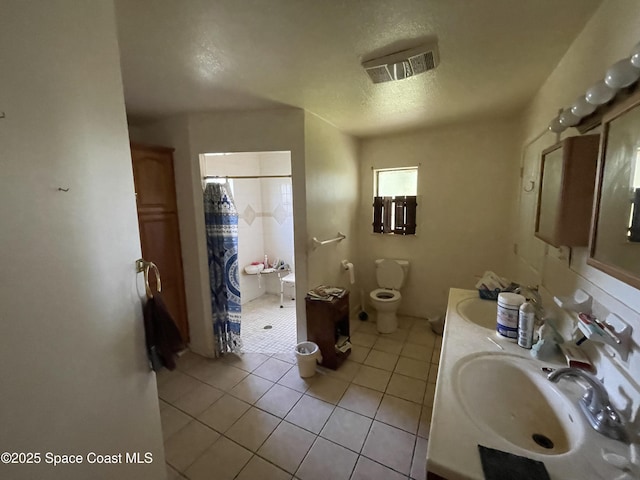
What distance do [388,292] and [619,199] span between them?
7.89ft

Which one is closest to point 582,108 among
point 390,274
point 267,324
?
point 390,274

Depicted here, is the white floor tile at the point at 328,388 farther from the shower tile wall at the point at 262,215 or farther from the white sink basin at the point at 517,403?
the shower tile wall at the point at 262,215

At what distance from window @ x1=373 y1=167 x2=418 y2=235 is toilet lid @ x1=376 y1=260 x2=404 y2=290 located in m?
0.40

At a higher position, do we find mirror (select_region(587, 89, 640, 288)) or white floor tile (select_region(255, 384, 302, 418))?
mirror (select_region(587, 89, 640, 288))

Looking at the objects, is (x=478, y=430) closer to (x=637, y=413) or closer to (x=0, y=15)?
(x=637, y=413)

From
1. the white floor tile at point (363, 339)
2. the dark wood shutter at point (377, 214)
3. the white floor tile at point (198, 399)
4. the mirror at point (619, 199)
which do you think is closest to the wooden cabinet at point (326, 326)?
the white floor tile at point (363, 339)

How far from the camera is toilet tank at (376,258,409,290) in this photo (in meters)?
3.13

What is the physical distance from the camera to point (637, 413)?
2.39 ft

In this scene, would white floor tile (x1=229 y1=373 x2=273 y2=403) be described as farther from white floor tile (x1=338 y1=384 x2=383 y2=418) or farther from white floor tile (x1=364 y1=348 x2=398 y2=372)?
Answer: white floor tile (x1=364 y1=348 x2=398 y2=372)

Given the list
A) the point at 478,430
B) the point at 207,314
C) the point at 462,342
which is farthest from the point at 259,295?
the point at 478,430

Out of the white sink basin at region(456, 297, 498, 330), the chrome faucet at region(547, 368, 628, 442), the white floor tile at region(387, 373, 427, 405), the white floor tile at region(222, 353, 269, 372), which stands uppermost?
the chrome faucet at region(547, 368, 628, 442)

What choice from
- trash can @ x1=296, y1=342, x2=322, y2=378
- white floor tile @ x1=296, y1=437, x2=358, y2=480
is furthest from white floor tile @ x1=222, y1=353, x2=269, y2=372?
white floor tile @ x1=296, y1=437, x2=358, y2=480

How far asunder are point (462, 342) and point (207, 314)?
2.22m

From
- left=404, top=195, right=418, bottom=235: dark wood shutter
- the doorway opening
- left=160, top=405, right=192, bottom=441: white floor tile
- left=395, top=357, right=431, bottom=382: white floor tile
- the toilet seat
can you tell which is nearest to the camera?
left=160, top=405, right=192, bottom=441: white floor tile
